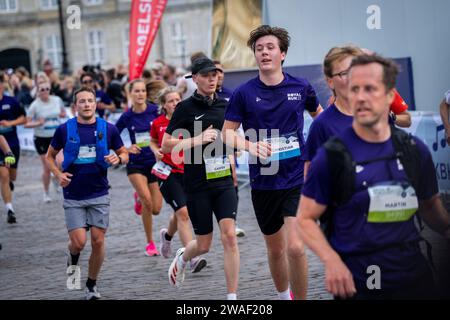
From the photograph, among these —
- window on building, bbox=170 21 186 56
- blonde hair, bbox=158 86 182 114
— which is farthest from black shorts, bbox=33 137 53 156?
window on building, bbox=170 21 186 56

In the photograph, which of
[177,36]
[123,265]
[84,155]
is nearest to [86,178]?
[84,155]

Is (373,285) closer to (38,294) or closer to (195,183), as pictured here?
(195,183)

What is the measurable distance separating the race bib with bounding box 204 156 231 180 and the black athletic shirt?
0.05 metres

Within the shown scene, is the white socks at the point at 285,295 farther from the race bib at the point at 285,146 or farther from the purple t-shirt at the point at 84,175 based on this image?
the purple t-shirt at the point at 84,175

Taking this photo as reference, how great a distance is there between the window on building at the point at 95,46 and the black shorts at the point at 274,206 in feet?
211

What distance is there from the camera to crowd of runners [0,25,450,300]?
4.47m

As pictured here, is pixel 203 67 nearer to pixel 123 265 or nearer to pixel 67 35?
pixel 123 265

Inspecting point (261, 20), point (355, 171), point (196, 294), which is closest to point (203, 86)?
point (196, 294)

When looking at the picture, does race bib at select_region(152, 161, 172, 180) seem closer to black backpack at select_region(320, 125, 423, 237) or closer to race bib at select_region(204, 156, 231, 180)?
race bib at select_region(204, 156, 231, 180)

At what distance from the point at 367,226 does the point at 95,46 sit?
→ 67.4m

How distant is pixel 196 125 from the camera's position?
8.39 metres

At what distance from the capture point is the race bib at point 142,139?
11.7 meters

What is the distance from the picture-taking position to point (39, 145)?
17.1 m

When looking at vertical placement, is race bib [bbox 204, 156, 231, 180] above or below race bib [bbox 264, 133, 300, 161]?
below
